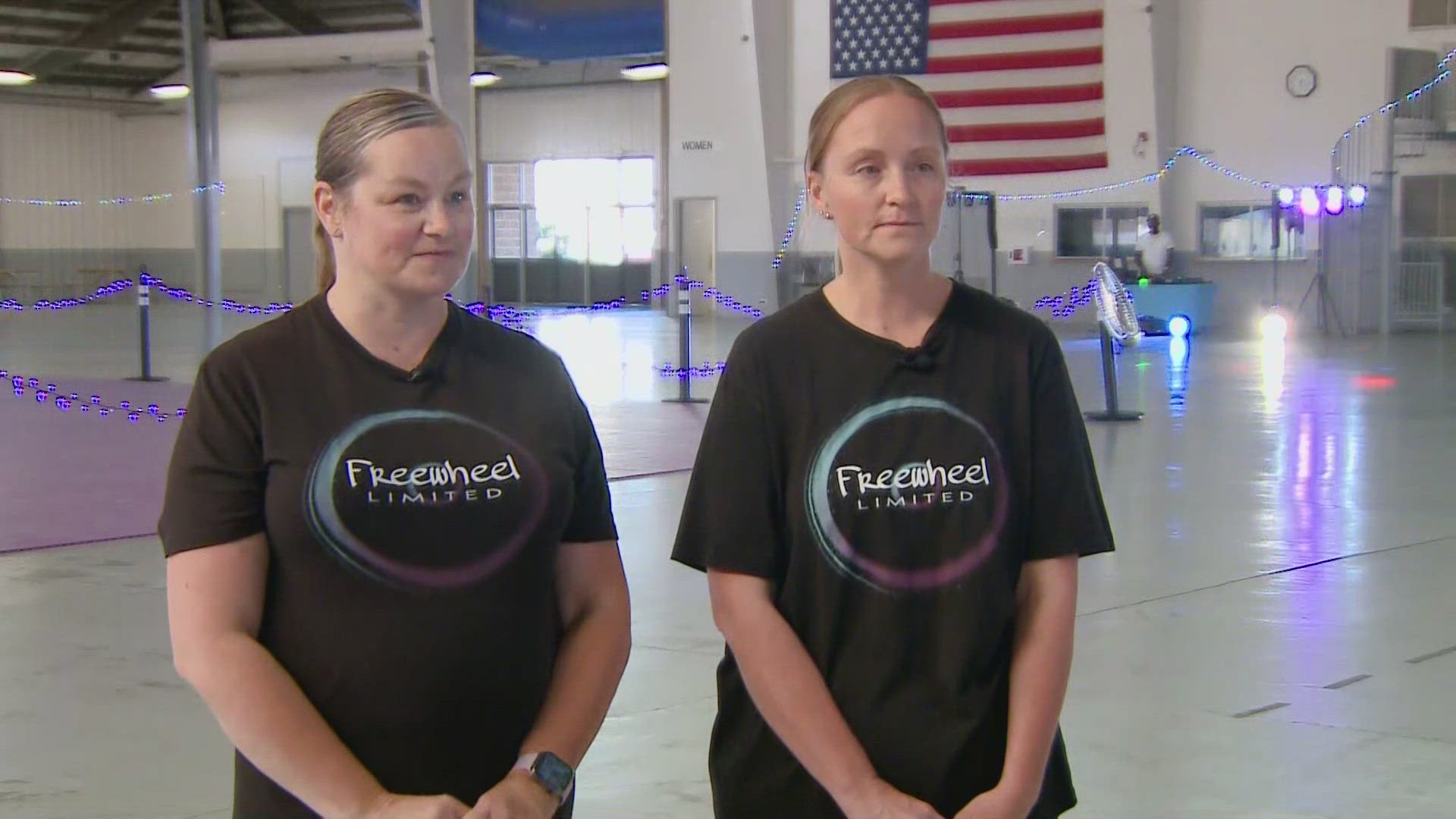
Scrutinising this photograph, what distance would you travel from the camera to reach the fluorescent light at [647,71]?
107 ft

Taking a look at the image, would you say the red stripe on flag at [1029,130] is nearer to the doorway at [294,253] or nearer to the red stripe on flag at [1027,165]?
the red stripe on flag at [1027,165]

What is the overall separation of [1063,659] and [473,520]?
2.69ft

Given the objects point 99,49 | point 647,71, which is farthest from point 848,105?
point 99,49

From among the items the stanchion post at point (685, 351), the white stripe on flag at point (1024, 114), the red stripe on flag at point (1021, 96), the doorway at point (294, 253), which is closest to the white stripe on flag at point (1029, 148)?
the white stripe on flag at point (1024, 114)

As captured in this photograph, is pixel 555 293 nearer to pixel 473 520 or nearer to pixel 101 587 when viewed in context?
pixel 101 587

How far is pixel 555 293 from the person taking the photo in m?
38.8

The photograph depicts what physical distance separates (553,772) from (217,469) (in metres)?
0.56

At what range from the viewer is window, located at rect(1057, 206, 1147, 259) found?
26406 millimetres

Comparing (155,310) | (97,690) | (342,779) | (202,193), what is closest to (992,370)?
(342,779)

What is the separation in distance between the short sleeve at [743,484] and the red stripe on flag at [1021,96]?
80.6ft

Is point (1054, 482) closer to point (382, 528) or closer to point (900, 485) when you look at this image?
point (900, 485)

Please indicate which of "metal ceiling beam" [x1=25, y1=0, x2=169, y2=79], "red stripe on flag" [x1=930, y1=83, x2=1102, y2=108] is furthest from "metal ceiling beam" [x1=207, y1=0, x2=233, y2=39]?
"red stripe on flag" [x1=930, y1=83, x2=1102, y2=108]

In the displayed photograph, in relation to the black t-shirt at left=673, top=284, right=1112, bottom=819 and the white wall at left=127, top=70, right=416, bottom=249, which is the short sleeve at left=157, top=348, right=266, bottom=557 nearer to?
the black t-shirt at left=673, top=284, right=1112, bottom=819

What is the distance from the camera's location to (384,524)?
198cm
